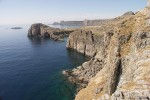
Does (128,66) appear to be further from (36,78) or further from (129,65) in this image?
(36,78)

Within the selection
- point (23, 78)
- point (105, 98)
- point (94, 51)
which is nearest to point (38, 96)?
point (23, 78)

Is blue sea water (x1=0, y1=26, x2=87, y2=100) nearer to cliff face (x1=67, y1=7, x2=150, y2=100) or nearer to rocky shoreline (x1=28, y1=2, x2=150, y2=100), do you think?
rocky shoreline (x1=28, y1=2, x2=150, y2=100)

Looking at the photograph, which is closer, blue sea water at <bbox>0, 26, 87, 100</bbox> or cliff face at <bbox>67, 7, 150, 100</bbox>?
cliff face at <bbox>67, 7, 150, 100</bbox>

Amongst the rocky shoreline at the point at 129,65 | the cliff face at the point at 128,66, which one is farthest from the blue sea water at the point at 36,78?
the cliff face at the point at 128,66

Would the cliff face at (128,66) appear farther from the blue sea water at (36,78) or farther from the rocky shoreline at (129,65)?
the blue sea water at (36,78)

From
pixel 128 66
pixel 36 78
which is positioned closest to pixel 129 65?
pixel 128 66

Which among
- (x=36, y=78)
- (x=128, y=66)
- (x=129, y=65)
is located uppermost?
(x=129, y=65)

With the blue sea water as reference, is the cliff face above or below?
above

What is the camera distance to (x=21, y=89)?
8969 centimetres

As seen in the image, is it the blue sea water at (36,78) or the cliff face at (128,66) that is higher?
the cliff face at (128,66)

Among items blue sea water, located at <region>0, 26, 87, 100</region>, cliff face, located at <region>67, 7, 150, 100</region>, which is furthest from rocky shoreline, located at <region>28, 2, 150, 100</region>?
blue sea water, located at <region>0, 26, 87, 100</region>

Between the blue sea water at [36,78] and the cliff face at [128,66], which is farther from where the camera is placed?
the blue sea water at [36,78]

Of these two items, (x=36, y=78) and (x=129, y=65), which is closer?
(x=129, y=65)

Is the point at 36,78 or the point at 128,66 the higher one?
the point at 128,66
